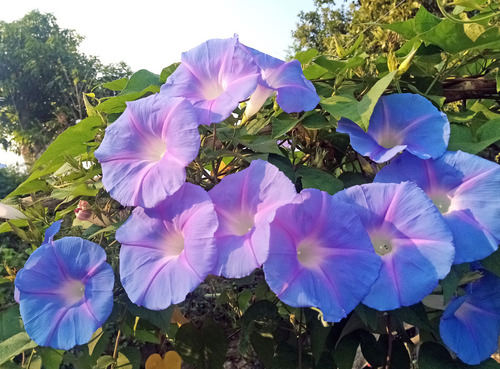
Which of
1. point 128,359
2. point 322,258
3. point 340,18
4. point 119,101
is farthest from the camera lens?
point 340,18

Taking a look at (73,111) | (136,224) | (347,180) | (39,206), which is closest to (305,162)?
(347,180)

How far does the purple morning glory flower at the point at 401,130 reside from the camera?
0.51 meters

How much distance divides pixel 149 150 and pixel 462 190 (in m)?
0.36

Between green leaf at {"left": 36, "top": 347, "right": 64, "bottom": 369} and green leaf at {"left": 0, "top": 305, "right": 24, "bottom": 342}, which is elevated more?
green leaf at {"left": 0, "top": 305, "right": 24, "bottom": 342}

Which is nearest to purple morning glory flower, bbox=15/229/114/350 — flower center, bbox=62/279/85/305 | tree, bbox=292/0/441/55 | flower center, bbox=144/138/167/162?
flower center, bbox=62/279/85/305

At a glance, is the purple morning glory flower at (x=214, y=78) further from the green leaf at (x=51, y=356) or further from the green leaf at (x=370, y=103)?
the green leaf at (x=51, y=356)

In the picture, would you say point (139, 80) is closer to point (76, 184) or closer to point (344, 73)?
point (76, 184)

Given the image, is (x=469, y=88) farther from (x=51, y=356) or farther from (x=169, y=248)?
(x=51, y=356)

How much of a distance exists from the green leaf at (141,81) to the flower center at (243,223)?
1.03ft

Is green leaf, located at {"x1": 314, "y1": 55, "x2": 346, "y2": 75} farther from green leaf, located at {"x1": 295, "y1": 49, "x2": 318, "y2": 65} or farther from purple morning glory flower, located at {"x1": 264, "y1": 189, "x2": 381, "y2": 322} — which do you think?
purple morning glory flower, located at {"x1": 264, "y1": 189, "x2": 381, "y2": 322}

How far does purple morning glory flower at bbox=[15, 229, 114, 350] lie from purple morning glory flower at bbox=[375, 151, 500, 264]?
0.34 metres

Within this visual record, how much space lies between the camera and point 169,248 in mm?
509

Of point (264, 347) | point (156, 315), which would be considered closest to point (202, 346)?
point (264, 347)

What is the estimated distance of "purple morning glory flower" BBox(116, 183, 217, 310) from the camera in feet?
1.46
